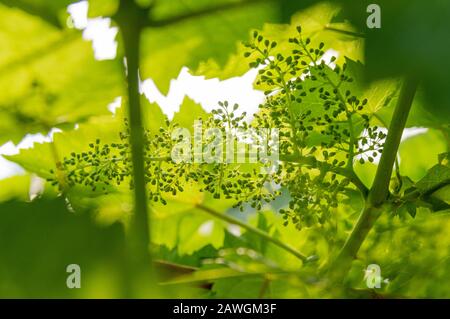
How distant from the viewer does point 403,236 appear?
0.57 m

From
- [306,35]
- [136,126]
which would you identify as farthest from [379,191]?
A: [136,126]

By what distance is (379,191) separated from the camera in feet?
1.79

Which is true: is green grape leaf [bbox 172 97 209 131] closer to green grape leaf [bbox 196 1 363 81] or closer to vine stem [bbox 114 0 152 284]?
green grape leaf [bbox 196 1 363 81]

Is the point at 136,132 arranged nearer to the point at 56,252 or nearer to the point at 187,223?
the point at 56,252

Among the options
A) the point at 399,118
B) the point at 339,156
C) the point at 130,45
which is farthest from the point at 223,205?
the point at 130,45

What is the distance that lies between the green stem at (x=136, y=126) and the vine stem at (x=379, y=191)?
0.21 meters

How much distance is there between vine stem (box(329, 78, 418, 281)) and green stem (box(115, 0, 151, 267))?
214 mm

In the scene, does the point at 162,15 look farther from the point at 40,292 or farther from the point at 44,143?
the point at 44,143

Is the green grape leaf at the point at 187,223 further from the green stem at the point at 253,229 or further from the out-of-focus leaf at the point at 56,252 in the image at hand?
the out-of-focus leaf at the point at 56,252

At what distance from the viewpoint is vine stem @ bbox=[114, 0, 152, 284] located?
0.31 m

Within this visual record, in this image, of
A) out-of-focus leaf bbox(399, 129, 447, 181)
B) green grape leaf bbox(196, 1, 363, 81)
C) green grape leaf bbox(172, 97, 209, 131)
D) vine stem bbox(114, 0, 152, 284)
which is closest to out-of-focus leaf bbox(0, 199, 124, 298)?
vine stem bbox(114, 0, 152, 284)

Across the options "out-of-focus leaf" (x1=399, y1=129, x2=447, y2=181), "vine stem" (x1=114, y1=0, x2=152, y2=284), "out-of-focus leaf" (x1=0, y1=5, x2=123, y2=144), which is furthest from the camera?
"out-of-focus leaf" (x1=399, y1=129, x2=447, y2=181)
